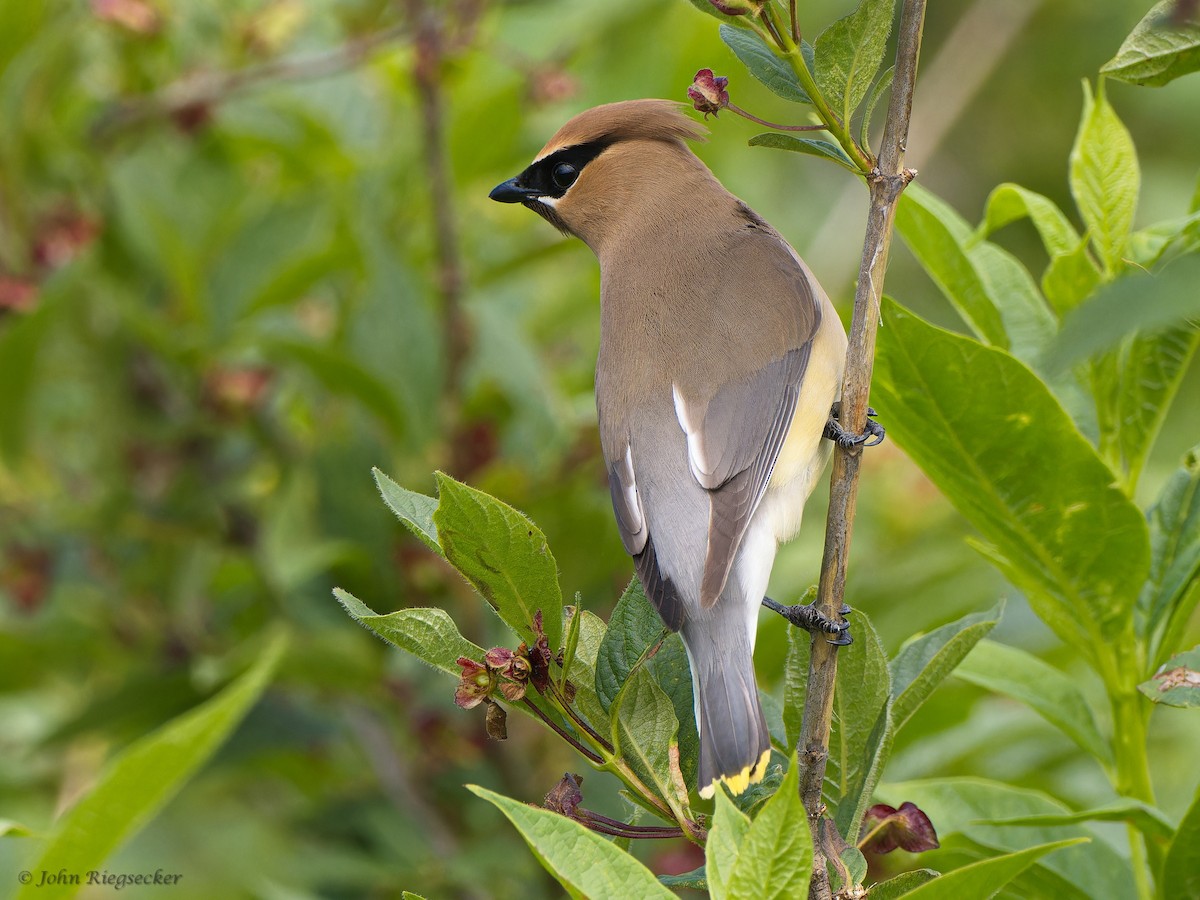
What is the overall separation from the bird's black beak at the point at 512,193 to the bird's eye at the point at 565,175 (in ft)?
0.21

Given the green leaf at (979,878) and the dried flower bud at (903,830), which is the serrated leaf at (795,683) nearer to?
the dried flower bud at (903,830)

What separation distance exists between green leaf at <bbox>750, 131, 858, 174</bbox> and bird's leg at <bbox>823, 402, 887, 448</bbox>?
34 cm

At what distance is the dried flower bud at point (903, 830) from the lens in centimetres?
177

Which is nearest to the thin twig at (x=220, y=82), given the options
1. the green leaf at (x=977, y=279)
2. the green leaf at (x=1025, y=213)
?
the green leaf at (x=977, y=279)

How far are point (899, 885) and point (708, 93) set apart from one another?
38.6 inches

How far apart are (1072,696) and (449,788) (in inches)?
70.8

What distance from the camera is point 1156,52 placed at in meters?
1.62

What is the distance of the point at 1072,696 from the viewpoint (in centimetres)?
215

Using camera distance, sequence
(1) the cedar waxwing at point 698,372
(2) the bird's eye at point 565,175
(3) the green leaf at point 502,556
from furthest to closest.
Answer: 1. (2) the bird's eye at point 565,175
2. (1) the cedar waxwing at point 698,372
3. (3) the green leaf at point 502,556

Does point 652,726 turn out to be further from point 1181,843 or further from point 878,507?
point 878,507

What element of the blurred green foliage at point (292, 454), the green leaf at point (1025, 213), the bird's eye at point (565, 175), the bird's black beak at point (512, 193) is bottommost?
the blurred green foliage at point (292, 454)

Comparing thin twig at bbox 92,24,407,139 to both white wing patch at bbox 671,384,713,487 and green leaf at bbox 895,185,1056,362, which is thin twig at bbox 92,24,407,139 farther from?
green leaf at bbox 895,185,1056,362

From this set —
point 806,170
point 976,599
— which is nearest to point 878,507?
point 976,599

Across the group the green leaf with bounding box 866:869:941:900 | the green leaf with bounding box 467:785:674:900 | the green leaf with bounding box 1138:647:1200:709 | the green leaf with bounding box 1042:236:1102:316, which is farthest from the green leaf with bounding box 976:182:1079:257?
the green leaf with bounding box 467:785:674:900
